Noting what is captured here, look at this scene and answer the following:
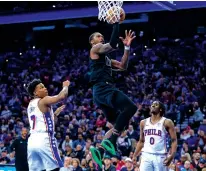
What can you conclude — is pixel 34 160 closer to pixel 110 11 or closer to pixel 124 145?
pixel 110 11

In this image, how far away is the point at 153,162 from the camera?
393 inches

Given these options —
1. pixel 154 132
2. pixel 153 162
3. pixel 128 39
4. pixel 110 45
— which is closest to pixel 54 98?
pixel 110 45

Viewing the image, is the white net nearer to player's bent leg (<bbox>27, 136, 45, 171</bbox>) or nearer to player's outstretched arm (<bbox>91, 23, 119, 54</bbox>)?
player's outstretched arm (<bbox>91, 23, 119, 54</bbox>)

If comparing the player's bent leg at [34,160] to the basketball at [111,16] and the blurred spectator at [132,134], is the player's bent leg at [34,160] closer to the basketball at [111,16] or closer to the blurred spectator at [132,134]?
the basketball at [111,16]

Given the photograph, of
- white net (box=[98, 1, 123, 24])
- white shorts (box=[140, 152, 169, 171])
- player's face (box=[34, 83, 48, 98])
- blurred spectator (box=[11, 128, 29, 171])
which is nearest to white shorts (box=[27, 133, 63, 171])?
player's face (box=[34, 83, 48, 98])

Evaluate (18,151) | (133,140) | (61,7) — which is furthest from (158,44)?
(18,151)

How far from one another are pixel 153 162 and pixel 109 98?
9.09 feet

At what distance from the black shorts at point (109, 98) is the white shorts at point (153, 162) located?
2341 millimetres

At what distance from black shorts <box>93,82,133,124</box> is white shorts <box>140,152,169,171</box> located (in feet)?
7.68

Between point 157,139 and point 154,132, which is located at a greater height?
point 154,132

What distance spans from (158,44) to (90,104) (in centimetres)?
694

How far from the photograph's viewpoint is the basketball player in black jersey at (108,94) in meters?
7.66

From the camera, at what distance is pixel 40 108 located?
8.10 metres

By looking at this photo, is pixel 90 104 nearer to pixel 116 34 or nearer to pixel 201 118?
pixel 201 118
